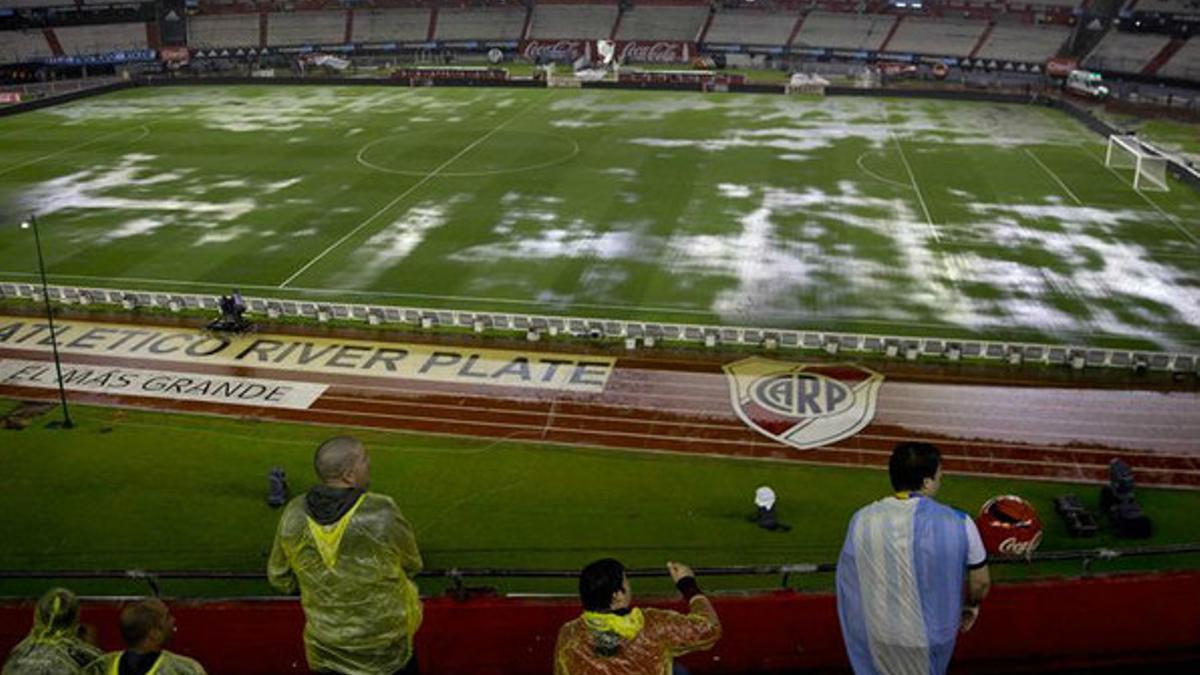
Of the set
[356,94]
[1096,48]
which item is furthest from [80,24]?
[1096,48]

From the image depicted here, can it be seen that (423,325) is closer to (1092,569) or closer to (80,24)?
(1092,569)

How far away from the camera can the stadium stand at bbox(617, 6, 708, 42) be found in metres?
93.2

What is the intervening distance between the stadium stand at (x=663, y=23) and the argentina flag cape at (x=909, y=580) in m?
91.0

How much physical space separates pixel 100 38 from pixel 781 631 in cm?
9580

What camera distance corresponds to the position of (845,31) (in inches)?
3501

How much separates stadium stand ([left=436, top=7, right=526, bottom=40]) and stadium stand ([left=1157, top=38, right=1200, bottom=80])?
2194 inches

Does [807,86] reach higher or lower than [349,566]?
lower

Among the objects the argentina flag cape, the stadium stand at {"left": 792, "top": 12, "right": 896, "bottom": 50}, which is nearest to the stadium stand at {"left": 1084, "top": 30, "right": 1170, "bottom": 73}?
the stadium stand at {"left": 792, "top": 12, "right": 896, "bottom": 50}

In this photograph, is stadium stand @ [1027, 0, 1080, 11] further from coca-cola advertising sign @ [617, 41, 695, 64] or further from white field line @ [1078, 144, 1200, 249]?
white field line @ [1078, 144, 1200, 249]

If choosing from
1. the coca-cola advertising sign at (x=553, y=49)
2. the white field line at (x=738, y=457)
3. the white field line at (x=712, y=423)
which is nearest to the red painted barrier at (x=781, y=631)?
the white field line at (x=738, y=457)

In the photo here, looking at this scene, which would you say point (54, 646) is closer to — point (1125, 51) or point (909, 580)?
point (909, 580)

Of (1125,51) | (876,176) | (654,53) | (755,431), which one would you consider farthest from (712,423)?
(654,53)

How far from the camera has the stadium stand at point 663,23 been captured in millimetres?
93250

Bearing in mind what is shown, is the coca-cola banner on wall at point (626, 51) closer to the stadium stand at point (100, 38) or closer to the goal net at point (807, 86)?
the goal net at point (807, 86)
